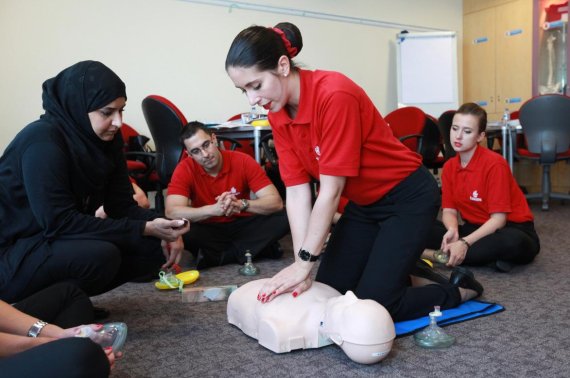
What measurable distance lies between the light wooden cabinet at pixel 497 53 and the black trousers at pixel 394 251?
5.45m

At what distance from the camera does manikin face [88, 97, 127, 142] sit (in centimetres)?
169

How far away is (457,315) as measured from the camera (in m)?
1.82

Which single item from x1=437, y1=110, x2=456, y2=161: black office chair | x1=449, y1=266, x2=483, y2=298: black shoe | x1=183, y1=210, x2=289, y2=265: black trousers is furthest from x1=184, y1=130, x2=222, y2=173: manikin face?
x1=437, y1=110, x2=456, y2=161: black office chair

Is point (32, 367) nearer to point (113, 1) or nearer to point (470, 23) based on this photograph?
point (113, 1)

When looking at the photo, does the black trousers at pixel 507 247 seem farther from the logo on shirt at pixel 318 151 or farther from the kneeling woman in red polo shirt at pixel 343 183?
the logo on shirt at pixel 318 151

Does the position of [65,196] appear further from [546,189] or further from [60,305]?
[546,189]

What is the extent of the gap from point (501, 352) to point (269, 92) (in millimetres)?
1012

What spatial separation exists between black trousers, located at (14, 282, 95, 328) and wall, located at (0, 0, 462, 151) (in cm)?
333

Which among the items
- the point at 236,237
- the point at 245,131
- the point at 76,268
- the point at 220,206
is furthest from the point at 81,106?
the point at 245,131

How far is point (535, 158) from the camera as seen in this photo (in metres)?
4.70

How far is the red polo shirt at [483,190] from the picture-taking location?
8.18ft

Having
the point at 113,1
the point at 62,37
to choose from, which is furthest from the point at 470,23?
the point at 62,37

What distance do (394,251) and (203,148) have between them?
4.56 ft

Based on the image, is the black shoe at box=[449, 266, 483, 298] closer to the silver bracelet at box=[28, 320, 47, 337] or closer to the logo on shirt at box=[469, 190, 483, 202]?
the logo on shirt at box=[469, 190, 483, 202]
